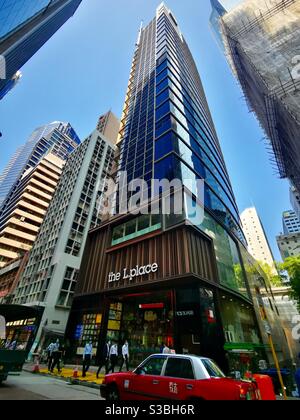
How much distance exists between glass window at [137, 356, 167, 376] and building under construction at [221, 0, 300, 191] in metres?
15.7

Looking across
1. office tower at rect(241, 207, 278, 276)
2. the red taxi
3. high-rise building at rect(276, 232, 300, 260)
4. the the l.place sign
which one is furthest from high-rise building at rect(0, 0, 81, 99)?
office tower at rect(241, 207, 278, 276)

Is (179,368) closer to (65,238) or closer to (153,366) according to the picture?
(153,366)

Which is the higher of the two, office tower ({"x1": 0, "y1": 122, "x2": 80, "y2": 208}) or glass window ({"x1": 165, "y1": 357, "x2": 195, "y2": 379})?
office tower ({"x1": 0, "y1": 122, "x2": 80, "y2": 208})

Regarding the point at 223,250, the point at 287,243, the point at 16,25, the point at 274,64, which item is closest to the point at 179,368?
the point at 223,250

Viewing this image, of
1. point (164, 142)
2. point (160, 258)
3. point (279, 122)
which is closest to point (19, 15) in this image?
point (164, 142)

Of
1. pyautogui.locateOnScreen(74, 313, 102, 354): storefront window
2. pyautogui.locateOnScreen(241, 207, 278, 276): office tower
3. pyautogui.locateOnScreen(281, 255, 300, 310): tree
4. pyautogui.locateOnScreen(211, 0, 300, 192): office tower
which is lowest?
pyautogui.locateOnScreen(74, 313, 102, 354): storefront window

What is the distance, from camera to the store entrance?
14938mm

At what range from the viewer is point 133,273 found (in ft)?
51.3

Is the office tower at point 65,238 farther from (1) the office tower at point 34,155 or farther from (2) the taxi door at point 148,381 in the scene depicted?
(1) the office tower at point 34,155

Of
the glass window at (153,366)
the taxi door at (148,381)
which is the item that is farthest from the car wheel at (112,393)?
the glass window at (153,366)

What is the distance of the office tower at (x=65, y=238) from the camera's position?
96.9 feet

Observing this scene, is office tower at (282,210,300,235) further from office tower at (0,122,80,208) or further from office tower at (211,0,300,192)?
office tower at (0,122,80,208)

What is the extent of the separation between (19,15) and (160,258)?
42.0 metres
